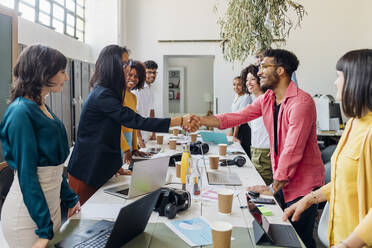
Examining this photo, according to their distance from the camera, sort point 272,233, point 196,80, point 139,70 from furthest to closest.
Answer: point 196,80 → point 139,70 → point 272,233

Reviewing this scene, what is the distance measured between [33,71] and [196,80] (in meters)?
8.16

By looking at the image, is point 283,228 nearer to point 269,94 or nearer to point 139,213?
point 139,213

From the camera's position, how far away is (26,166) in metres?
1.14

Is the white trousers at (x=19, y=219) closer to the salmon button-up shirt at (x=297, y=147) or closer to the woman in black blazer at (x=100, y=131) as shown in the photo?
the woman in black blazer at (x=100, y=131)

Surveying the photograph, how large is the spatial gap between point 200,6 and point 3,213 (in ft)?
19.8

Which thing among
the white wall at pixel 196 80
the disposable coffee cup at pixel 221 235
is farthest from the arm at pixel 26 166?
the white wall at pixel 196 80

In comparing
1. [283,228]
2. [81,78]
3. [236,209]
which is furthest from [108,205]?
[81,78]

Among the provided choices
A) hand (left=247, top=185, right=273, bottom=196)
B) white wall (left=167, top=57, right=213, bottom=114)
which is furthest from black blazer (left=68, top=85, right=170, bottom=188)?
white wall (left=167, top=57, right=213, bottom=114)

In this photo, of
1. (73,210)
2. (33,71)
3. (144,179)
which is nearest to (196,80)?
(144,179)

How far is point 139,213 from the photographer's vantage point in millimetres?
1105

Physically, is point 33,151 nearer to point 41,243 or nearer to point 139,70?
point 41,243

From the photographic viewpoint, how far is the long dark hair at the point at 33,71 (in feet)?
4.03

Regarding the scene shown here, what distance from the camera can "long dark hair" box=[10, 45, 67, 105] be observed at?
1.23m

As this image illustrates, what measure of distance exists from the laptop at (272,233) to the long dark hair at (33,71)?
1.06 meters
